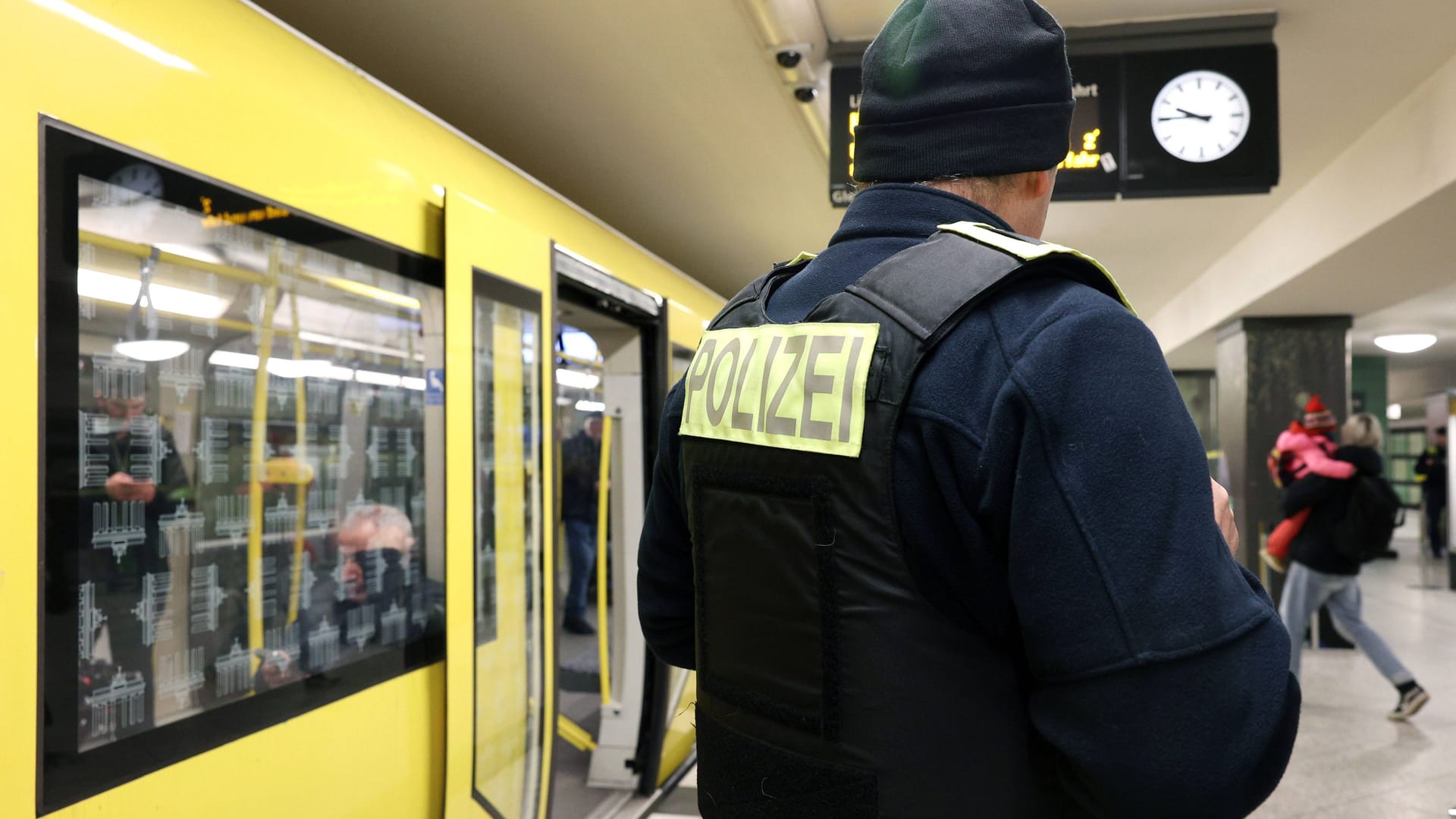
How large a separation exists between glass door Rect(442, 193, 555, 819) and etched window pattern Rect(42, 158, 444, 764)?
3.4 inches

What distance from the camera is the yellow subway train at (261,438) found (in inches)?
52.9

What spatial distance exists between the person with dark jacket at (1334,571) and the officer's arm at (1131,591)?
503cm

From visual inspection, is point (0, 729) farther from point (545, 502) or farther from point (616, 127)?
point (616, 127)

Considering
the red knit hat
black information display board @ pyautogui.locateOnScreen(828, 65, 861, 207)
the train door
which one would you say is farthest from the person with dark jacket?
the train door

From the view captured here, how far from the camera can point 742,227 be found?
5664 mm

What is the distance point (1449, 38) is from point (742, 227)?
3.34 metres

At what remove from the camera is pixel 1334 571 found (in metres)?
5.03

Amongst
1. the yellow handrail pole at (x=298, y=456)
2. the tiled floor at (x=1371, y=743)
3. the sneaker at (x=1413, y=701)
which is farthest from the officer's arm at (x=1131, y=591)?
the sneaker at (x=1413, y=701)

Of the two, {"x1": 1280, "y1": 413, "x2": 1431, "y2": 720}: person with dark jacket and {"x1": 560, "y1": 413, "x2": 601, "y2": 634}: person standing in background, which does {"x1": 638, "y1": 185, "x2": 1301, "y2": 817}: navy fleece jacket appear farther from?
{"x1": 1280, "y1": 413, "x2": 1431, "y2": 720}: person with dark jacket

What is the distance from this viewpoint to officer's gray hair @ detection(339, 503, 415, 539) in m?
2.09

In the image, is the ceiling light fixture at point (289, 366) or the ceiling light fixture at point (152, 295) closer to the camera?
the ceiling light fixture at point (152, 295)

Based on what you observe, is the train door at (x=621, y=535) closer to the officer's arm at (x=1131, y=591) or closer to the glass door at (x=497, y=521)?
the glass door at (x=497, y=521)

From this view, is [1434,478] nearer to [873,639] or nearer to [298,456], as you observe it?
[298,456]

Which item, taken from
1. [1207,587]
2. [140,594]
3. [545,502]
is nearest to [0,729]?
[140,594]
